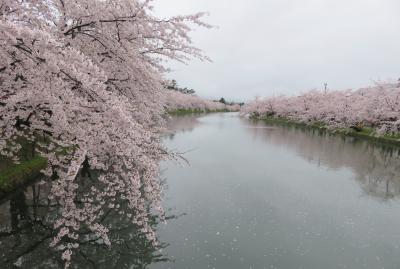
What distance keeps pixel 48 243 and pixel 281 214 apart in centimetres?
783

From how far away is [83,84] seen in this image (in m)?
5.30

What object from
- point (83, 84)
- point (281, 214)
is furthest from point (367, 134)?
point (83, 84)

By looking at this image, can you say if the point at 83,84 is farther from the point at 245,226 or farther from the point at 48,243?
the point at 245,226

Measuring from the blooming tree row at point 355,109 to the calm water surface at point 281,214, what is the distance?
14353mm

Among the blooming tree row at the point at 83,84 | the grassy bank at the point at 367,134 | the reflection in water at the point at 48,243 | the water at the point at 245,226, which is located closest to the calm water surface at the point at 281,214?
the water at the point at 245,226

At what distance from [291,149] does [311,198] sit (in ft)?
50.6

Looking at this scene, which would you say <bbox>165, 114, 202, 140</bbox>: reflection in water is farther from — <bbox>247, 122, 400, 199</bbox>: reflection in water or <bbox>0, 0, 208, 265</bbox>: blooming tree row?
<bbox>0, 0, 208, 265</bbox>: blooming tree row

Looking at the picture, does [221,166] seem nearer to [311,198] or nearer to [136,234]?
[311,198]

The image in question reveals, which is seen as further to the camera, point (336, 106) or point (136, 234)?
point (336, 106)

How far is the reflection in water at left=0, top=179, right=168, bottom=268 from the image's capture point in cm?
888

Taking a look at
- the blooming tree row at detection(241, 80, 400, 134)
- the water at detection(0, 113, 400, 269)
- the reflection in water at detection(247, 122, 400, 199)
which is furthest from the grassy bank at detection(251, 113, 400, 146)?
the water at detection(0, 113, 400, 269)

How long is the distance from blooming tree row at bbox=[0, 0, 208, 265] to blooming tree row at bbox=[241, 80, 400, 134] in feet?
101

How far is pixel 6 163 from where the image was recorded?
41.9 ft

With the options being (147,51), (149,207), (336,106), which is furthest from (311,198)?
(336,106)
